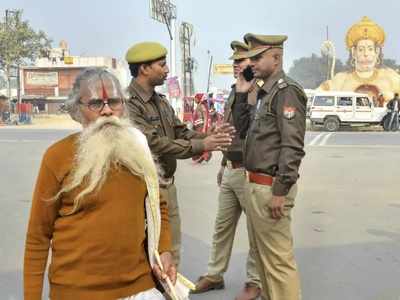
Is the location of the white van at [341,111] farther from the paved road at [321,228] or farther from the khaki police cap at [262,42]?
the khaki police cap at [262,42]

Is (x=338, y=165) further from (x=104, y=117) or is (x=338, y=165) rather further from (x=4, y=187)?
(x=104, y=117)

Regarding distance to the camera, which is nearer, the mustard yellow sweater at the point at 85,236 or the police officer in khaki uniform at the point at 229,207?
the mustard yellow sweater at the point at 85,236

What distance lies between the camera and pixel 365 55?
122 ft

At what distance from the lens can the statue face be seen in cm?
3669

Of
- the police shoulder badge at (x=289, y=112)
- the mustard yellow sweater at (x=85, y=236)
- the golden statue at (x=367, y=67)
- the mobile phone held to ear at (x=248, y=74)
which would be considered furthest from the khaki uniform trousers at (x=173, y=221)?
the golden statue at (x=367, y=67)

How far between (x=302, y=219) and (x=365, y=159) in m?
6.89

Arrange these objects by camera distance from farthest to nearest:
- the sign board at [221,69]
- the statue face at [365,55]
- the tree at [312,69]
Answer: the tree at [312,69], the sign board at [221,69], the statue face at [365,55]

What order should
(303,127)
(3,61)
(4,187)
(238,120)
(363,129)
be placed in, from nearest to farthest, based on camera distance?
1. (303,127)
2. (238,120)
3. (4,187)
4. (363,129)
5. (3,61)

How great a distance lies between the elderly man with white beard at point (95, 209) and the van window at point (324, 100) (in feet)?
79.8

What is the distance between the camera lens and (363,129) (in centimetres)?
2686

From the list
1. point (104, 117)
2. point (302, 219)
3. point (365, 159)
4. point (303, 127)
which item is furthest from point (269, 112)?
point (365, 159)

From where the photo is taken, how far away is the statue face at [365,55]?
36688 millimetres

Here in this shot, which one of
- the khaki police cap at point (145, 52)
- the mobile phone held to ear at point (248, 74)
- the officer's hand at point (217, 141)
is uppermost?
the khaki police cap at point (145, 52)

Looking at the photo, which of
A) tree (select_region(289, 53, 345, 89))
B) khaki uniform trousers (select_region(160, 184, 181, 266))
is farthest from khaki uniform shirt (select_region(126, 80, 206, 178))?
tree (select_region(289, 53, 345, 89))
